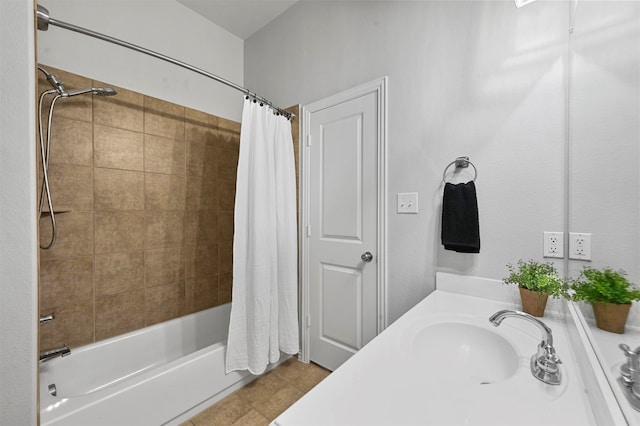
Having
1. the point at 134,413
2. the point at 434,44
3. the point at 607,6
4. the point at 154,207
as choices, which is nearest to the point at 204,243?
the point at 154,207

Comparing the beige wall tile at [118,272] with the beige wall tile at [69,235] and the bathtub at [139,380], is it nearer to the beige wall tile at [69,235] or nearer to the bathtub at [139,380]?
the beige wall tile at [69,235]

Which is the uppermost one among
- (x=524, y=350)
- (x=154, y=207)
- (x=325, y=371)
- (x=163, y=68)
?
(x=163, y=68)

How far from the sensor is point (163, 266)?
198cm

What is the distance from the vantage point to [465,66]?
4.42ft

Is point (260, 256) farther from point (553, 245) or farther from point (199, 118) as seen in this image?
point (553, 245)

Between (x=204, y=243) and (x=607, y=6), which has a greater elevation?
(x=607, y=6)

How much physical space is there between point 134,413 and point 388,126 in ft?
6.52

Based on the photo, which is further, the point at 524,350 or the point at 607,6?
the point at 524,350

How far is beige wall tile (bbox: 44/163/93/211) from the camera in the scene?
1.52m

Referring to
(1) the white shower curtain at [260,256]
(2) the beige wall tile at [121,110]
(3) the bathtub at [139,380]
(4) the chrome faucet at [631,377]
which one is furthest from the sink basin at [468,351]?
(2) the beige wall tile at [121,110]

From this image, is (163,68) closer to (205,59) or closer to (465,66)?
(205,59)

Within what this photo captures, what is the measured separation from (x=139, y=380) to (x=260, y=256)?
83 cm

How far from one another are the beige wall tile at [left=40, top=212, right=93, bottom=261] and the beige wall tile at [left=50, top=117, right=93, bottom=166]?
325 mm

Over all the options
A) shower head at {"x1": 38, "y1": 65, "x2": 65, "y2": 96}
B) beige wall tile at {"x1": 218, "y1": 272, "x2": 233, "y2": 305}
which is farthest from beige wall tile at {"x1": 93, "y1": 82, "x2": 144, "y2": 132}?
beige wall tile at {"x1": 218, "y1": 272, "x2": 233, "y2": 305}
